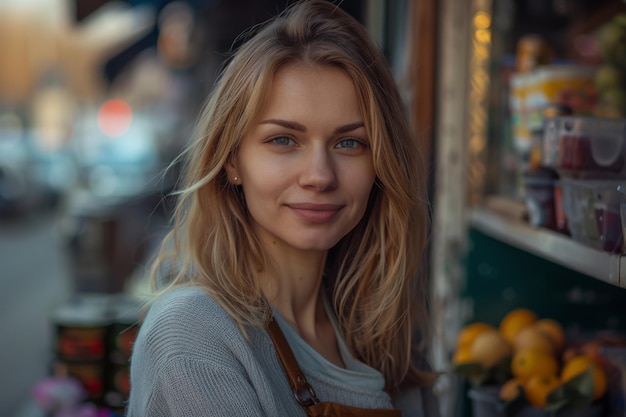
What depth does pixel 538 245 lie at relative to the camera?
2.04 m

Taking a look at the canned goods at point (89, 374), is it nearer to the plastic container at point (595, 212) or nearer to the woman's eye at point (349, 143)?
the woman's eye at point (349, 143)

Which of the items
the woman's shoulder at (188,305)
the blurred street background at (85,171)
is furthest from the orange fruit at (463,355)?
the woman's shoulder at (188,305)

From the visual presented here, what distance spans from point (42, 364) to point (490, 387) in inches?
196

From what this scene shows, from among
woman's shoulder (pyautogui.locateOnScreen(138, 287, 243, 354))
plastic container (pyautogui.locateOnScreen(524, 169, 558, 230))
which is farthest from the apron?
plastic container (pyautogui.locateOnScreen(524, 169, 558, 230))

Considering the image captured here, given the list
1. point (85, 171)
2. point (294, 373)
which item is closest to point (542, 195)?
point (294, 373)

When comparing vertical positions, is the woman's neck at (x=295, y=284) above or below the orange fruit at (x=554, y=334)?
above

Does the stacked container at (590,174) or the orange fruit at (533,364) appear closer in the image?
the stacked container at (590,174)

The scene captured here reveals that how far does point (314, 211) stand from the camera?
1.60 meters

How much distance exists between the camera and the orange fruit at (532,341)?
234 centimetres

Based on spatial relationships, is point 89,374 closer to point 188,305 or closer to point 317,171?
point 188,305

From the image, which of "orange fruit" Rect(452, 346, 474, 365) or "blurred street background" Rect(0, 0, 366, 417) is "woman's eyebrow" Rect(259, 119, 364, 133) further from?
"orange fruit" Rect(452, 346, 474, 365)

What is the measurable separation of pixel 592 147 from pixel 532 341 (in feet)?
2.64

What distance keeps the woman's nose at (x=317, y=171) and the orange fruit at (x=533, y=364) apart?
1.02 metres

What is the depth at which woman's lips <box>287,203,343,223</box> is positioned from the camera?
1.59 metres
